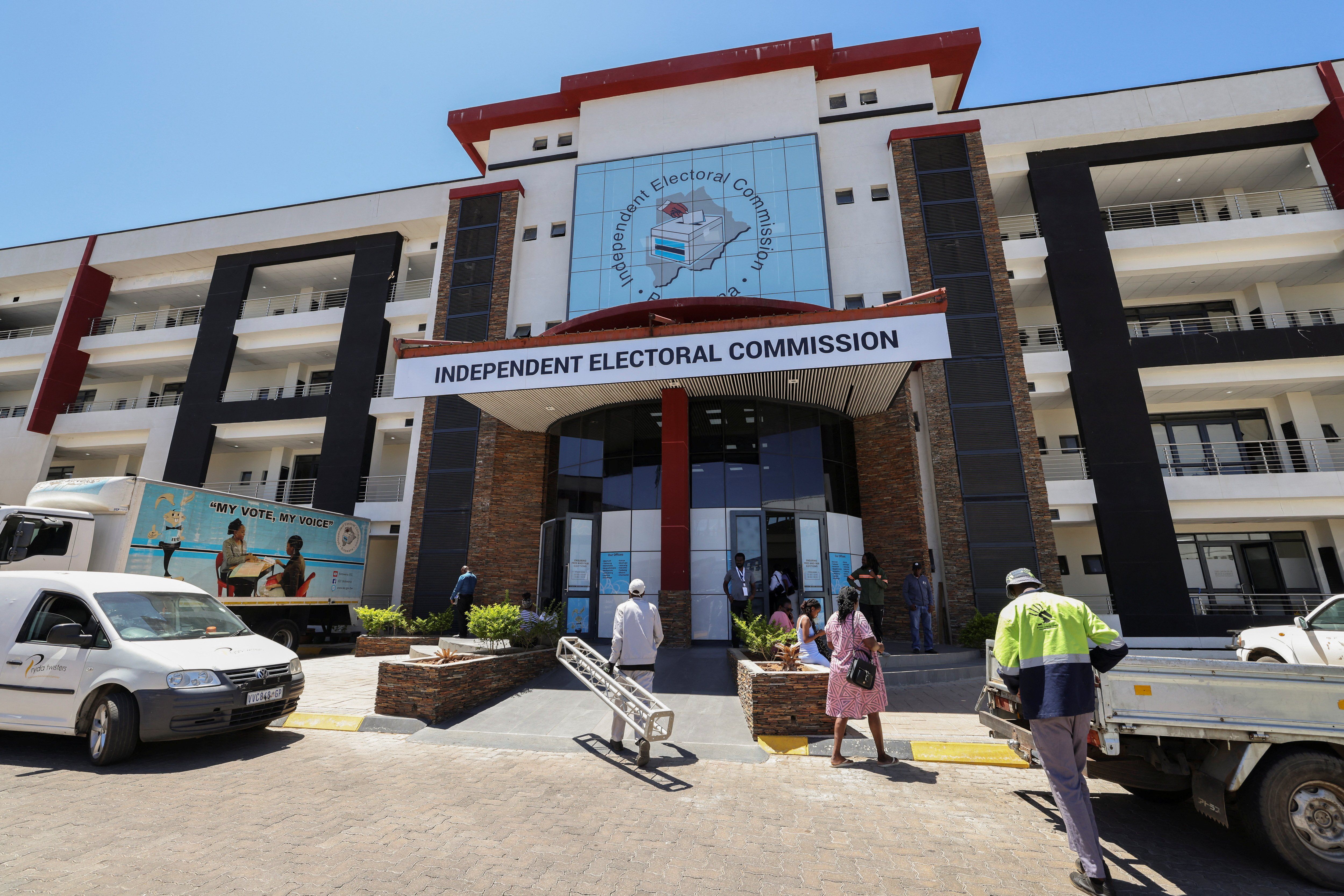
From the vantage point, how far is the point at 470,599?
14.2m

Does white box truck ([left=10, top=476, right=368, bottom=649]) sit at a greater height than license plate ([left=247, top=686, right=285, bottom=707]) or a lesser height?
greater

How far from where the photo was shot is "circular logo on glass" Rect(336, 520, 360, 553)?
52.2 feet

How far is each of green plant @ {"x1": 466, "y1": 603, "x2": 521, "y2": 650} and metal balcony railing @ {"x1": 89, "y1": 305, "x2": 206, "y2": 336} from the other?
25.3 m

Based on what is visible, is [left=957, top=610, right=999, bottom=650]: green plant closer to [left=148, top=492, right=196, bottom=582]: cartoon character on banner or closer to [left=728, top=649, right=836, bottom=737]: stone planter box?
[left=728, top=649, right=836, bottom=737]: stone planter box

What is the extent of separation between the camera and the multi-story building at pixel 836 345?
1451 centimetres

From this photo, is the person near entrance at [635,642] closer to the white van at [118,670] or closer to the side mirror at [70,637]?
the white van at [118,670]

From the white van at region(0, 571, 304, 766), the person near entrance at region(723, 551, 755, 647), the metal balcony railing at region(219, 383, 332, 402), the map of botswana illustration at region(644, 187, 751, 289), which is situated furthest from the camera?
the metal balcony railing at region(219, 383, 332, 402)

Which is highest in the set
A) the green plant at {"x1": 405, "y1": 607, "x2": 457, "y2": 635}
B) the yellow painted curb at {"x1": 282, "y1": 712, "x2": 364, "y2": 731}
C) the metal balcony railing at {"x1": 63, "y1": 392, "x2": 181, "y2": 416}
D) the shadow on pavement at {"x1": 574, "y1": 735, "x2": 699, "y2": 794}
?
the metal balcony railing at {"x1": 63, "y1": 392, "x2": 181, "y2": 416}

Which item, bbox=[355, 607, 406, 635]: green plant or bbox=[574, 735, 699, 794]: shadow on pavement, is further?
bbox=[355, 607, 406, 635]: green plant

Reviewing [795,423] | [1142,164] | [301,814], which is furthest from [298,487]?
[1142,164]

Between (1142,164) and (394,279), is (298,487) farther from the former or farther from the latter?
(1142,164)

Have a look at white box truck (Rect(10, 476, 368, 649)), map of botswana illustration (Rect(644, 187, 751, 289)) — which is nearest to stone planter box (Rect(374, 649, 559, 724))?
white box truck (Rect(10, 476, 368, 649))

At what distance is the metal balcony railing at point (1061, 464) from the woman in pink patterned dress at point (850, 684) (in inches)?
572

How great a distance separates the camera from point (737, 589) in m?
12.8
